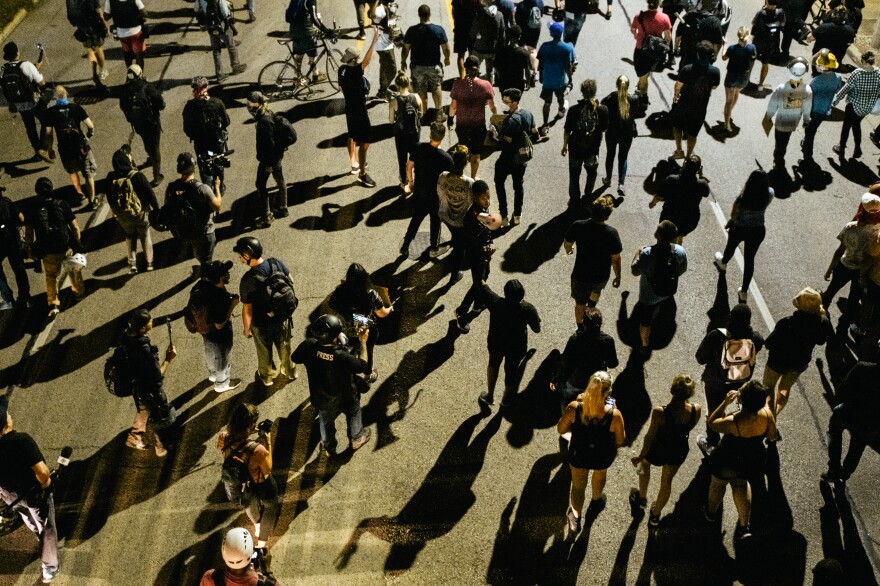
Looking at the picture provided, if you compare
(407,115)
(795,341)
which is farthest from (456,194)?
(795,341)

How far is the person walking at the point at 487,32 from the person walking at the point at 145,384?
9.10 meters

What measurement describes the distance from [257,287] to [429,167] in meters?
3.24

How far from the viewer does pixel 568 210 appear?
42.8 ft

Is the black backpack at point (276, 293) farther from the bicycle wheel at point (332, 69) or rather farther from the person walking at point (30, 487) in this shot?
the bicycle wheel at point (332, 69)

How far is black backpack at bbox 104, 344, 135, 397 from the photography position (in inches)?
324

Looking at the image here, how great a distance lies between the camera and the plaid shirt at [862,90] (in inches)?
527

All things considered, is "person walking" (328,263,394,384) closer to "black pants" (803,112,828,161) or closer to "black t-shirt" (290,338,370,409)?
"black t-shirt" (290,338,370,409)

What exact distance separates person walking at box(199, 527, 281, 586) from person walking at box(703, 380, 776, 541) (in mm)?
4140

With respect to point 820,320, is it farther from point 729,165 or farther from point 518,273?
point 729,165

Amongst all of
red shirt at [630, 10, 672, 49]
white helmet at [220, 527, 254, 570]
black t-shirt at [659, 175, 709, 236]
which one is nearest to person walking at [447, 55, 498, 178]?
black t-shirt at [659, 175, 709, 236]

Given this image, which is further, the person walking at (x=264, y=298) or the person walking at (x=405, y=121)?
the person walking at (x=405, y=121)

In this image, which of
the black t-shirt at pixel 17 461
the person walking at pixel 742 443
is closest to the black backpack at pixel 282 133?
the black t-shirt at pixel 17 461

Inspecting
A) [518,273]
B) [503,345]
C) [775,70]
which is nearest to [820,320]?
[503,345]

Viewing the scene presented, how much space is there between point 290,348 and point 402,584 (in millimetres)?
3177
